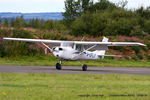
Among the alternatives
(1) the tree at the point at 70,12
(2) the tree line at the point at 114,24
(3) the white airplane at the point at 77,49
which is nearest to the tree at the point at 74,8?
(1) the tree at the point at 70,12

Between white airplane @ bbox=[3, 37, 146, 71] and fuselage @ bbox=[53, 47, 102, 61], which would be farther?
white airplane @ bbox=[3, 37, 146, 71]

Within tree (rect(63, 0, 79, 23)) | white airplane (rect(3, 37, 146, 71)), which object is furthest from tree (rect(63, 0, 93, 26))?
white airplane (rect(3, 37, 146, 71))

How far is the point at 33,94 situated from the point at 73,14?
62.6 metres

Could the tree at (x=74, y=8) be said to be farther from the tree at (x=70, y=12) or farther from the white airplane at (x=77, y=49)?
the white airplane at (x=77, y=49)

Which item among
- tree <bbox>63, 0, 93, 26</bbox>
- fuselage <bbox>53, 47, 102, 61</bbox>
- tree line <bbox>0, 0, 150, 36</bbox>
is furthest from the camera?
tree <bbox>63, 0, 93, 26</bbox>

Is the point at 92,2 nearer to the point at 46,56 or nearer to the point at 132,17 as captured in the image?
the point at 132,17

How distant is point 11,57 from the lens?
3169cm

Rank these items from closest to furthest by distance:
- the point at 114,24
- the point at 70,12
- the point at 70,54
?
1. the point at 70,54
2. the point at 114,24
3. the point at 70,12

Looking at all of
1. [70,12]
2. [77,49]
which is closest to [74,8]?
[70,12]

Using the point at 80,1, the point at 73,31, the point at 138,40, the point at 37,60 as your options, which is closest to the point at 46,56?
the point at 37,60

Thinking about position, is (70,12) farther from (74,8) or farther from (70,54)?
(70,54)

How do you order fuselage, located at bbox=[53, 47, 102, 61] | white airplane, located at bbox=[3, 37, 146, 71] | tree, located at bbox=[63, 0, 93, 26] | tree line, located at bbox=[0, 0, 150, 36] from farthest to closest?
tree, located at bbox=[63, 0, 93, 26], tree line, located at bbox=[0, 0, 150, 36], white airplane, located at bbox=[3, 37, 146, 71], fuselage, located at bbox=[53, 47, 102, 61]

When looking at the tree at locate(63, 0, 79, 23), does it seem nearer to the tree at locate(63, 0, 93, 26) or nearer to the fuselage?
the tree at locate(63, 0, 93, 26)

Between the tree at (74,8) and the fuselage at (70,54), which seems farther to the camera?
the tree at (74,8)
